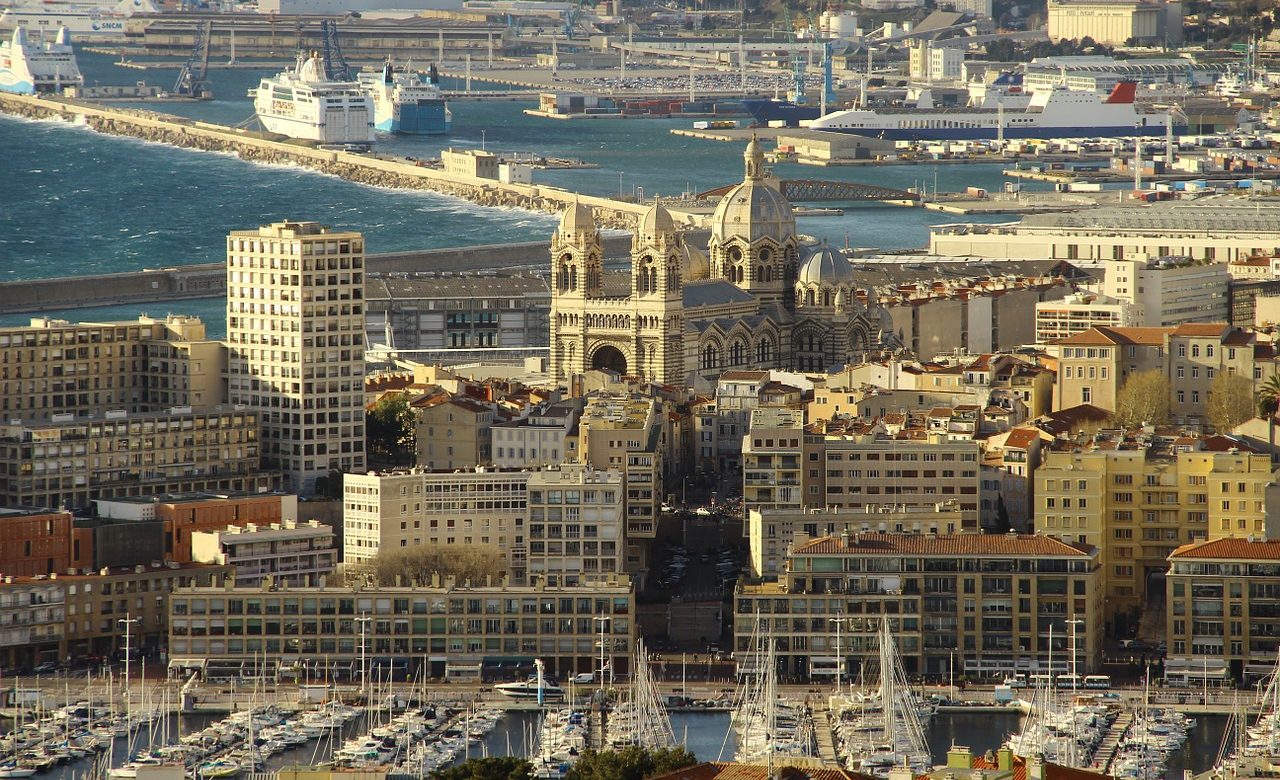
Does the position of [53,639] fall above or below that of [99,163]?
below

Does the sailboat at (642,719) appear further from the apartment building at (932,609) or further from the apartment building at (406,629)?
the apartment building at (932,609)

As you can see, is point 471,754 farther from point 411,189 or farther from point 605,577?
point 411,189

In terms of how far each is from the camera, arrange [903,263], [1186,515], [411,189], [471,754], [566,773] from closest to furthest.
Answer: [566,773]
[471,754]
[1186,515]
[903,263]
[411,189]

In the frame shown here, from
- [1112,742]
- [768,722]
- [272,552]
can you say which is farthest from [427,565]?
[1112,742]

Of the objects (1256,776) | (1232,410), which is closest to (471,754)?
(1256,776)

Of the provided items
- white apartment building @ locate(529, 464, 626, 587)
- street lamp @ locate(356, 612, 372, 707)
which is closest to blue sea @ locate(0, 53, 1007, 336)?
white apartment building @ locate(529, 464, 626, 587)

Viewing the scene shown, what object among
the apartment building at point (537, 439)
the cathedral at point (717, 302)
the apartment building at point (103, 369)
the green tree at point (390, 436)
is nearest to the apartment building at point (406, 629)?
the apartment building at point (537, 439)
